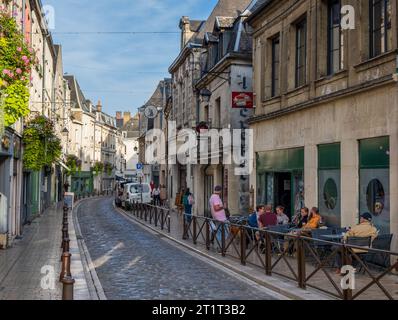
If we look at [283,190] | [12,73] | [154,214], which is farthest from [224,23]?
[12,73]

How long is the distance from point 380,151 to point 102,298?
6.63m

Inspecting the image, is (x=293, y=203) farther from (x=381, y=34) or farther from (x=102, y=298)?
(x=102, y=298)

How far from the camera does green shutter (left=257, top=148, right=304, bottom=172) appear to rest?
53.0 feet

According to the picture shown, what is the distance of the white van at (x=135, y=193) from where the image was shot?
118 ft

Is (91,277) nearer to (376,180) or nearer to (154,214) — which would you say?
(376,180)

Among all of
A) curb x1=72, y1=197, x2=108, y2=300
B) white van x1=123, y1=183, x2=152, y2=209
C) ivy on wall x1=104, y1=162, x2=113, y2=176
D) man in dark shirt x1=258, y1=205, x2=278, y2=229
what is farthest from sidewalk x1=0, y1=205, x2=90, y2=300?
ivy on wall x1=104, y1=162, x2=113, y2=176

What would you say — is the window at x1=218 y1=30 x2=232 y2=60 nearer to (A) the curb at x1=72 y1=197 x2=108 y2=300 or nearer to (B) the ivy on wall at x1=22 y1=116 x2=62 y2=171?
(B) the ivy on wall at x1=22 y1=116 x2=62 y2=171

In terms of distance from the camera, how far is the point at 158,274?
10953mm

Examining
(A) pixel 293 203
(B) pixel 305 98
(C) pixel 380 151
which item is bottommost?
(A) pixel 293 203

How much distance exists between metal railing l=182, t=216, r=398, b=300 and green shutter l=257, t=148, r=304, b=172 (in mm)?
3973

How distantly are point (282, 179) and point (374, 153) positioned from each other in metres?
6.01

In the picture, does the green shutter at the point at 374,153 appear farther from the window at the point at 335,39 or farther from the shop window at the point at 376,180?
the window at the point at 335,39
